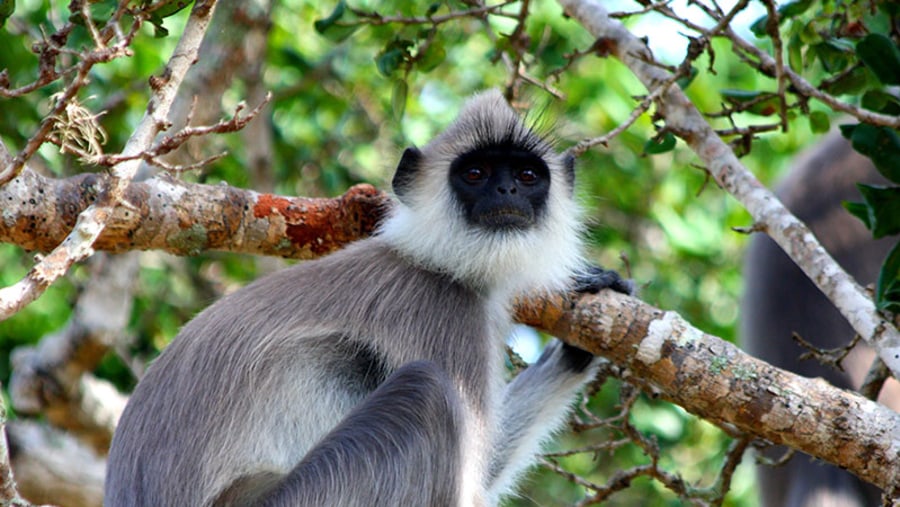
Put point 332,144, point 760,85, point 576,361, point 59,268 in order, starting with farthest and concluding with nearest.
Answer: point 760,85 < point 332,144 < point 576,361 < point 59,268

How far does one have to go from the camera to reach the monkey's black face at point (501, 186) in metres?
3.82

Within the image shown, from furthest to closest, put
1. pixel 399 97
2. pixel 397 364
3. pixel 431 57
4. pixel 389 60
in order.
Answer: pixel 399 97
pixel 431 57
pixel 389 60
pixel 397 364

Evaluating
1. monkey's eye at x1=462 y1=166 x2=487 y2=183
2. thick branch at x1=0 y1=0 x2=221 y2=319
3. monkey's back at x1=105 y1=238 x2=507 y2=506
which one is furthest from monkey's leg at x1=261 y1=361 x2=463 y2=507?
thick branch at x1=0 y1=0 x2=221 y2=319

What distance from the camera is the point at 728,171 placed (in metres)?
3.75

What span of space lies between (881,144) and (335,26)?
7.28 feet

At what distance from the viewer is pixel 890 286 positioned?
335 centimetres

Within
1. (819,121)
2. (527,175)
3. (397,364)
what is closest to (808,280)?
(819,121)

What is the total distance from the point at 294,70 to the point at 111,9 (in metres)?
3.81

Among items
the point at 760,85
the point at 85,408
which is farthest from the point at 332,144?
the point at 760,85

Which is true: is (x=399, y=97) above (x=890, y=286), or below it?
below

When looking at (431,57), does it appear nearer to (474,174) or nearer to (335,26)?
(335,26)

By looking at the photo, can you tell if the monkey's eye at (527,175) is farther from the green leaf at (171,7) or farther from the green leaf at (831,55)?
the green leaf at (171,7)

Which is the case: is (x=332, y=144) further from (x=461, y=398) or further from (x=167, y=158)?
(x=461, y=398)

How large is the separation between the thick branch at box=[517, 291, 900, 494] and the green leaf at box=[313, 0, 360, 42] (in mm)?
1559
